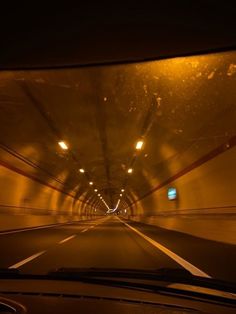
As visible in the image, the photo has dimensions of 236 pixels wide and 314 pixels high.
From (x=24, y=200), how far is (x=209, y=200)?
1418cm

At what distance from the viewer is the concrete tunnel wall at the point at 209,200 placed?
677 inches

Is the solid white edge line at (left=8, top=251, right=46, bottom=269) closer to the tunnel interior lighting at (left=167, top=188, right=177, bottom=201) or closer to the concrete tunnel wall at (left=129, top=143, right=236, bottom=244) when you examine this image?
the concrete tunnel wall at (left=129, top=143, right=236, bottom=244)

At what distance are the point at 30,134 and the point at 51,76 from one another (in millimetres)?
8089

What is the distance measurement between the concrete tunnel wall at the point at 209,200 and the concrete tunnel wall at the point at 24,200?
956cm

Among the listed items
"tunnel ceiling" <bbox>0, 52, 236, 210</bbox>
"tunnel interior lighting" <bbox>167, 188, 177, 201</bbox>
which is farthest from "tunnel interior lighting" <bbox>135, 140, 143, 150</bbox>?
"tunnel interior lighting" <bbox>167, 188, 177, 201</bbox>

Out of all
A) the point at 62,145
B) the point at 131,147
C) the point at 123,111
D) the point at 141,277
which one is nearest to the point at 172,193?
the point at 131,147

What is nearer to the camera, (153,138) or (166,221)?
(153,138)

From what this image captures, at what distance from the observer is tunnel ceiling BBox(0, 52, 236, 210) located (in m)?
11.6

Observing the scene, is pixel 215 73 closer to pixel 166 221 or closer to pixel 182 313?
pixel 182 313

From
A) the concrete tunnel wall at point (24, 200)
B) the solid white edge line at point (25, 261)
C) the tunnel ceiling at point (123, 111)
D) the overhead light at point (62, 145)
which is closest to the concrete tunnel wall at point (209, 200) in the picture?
the tunnel ceiling at point (123, 111)

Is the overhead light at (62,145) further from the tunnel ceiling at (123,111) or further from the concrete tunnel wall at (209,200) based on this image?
the concrete tunnel wall at (209,200)

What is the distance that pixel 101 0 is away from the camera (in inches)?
257

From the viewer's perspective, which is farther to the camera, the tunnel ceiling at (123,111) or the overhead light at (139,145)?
the overhead light at (139,145)

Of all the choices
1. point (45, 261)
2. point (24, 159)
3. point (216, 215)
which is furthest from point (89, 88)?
point (24, 159)
